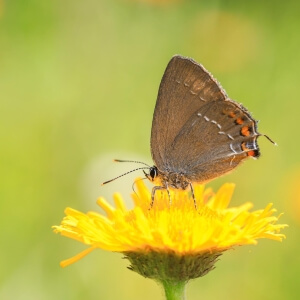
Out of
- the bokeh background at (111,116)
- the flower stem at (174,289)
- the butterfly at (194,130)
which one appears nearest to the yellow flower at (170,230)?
the flower stem at (174,289)

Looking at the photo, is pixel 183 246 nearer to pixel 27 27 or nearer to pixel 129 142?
pixel 129 142

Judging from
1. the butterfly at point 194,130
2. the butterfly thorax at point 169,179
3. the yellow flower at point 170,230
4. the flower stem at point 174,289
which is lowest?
the flower stem at point 174,289

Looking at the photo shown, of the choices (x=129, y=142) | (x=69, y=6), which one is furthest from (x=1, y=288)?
(x=69, y=6)

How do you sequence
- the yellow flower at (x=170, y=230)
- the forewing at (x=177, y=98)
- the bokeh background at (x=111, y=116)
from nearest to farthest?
the yellow flower at (x=170, y=230) → the forewing at (x=177, y=98) → the bokeh background at (x=111, y=116)

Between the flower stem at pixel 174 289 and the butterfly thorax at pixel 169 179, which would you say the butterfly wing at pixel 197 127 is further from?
the flower stem at pixel 174 289

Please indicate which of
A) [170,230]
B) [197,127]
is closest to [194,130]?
[197,127]

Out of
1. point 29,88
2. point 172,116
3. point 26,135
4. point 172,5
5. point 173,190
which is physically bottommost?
point 173,190

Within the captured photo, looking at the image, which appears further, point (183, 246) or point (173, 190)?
point (173, 190)
